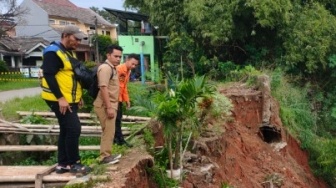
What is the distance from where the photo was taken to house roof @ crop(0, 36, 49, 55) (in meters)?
36.0

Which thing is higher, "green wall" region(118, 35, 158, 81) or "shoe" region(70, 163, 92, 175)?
"green wall" region(118, 35, 158, 81)

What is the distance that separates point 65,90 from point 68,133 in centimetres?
51

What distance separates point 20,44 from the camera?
3791 cm

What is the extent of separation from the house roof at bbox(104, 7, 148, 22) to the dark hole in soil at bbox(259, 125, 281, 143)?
1214 centimetres

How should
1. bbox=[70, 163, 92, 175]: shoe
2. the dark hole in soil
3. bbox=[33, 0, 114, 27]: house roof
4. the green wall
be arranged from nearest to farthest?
1. bbox=[70, 163, 92, 175]: shoe
2. the dark hole in soil
3. the green wall
4. bbox=[33, 0, 114, 27]: house roof

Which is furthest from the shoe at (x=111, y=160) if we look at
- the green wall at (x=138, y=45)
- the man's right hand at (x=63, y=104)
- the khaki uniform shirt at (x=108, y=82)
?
the green wall at (x=138, y=45)

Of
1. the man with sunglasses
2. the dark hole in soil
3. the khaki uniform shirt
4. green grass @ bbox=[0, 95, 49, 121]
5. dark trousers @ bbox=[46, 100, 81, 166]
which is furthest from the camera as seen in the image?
the dark hole in soil

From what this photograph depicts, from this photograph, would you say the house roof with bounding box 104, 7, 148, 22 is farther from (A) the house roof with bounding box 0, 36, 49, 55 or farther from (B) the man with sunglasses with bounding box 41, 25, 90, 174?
(B) the man with sunglasses with bounding box 41, 25, 90, 174

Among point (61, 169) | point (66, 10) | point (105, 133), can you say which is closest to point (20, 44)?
point (66, 10)

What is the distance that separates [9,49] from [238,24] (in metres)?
25.5

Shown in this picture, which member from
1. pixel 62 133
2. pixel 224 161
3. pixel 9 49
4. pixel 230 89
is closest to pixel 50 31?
pixel 9 49

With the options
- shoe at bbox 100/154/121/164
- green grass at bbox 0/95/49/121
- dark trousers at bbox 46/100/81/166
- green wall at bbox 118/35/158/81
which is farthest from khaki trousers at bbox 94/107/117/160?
green wall at bbox 118/35/158/81

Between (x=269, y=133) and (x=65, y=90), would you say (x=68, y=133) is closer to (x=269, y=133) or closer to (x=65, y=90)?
(x=65, y=90)

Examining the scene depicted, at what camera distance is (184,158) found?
7.63 meters
